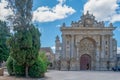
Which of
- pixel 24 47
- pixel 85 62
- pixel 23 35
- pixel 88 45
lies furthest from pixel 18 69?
pixel 85 62

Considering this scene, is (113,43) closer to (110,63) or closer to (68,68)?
(110,63)

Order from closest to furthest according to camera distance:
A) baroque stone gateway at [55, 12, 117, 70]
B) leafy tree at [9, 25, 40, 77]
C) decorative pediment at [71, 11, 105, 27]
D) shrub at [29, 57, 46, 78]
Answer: leafy tree at [9, 25, 40, 77]
shrub at [29, 57, 46, 78]
baroque stone gateway at [55, 12, 117, 70]
decorative pediment at [71, 11, 105, 27]

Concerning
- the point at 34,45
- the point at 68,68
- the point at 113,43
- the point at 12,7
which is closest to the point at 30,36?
the point at 34,45

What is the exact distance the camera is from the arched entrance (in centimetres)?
5681

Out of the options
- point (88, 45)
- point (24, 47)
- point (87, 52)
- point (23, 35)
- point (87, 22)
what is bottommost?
point (87, 52)

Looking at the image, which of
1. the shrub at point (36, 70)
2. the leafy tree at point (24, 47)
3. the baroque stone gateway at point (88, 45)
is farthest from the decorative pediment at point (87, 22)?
the leafy tree at point (24, 47)

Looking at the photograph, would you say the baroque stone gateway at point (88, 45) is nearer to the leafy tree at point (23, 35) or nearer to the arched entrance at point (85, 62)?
the arched entrance at point (85, 62)

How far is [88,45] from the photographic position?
5672cm

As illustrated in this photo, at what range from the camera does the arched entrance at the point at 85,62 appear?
56.8m

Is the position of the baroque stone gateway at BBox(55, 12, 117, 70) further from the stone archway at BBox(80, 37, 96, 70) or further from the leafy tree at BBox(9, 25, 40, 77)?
the leafy tree at BBox(9, 25, 40, 77)

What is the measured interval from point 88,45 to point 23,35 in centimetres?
3379

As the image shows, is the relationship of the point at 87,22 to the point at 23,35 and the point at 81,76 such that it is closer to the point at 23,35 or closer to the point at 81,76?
the point at 81,76

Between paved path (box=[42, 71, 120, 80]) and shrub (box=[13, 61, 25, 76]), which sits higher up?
shrub (box=[13, 61, 25, 76])

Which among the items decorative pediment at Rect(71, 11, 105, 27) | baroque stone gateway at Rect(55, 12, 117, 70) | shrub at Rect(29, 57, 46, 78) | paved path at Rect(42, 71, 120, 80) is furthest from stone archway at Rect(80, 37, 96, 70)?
shrub at Rect(29, 57, 46, 78)
